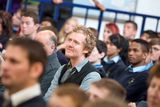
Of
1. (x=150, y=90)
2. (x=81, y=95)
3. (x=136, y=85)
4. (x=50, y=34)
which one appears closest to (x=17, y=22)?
(x=50, y=34)

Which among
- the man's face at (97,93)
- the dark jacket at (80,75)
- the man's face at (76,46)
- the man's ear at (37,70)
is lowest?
the dark jacket at (80,75)

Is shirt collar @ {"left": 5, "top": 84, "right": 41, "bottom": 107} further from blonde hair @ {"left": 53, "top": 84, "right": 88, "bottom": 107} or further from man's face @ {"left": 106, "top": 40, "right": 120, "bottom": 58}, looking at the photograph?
man's face @ {"left": 106, "top": 40, "right": 120, "bottom": 58}

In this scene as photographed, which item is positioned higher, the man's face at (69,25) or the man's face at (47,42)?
the man's face at (47,42)

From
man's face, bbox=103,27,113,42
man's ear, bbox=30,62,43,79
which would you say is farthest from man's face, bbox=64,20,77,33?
man's ear, bbox=30,62,43,79

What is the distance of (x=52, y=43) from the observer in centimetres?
596

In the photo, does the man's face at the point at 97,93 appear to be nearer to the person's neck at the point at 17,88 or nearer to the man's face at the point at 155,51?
the person's neck at the point at 17,88

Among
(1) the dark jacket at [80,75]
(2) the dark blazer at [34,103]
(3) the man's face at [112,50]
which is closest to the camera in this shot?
(2) the dark blazer at [34,103]

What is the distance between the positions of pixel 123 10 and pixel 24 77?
22.1 feet

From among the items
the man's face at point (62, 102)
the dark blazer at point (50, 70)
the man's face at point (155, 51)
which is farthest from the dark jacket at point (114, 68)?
the man's face at point (62, 102)

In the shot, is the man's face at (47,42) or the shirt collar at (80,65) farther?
the man's face at (47,42)

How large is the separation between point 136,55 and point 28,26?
1.69m

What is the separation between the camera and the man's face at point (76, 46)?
5421 millimetres

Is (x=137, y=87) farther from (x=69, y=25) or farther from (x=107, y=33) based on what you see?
(x=107, y=33)

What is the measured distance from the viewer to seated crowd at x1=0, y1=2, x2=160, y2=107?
3221mm
